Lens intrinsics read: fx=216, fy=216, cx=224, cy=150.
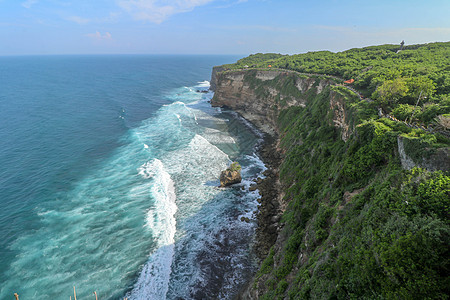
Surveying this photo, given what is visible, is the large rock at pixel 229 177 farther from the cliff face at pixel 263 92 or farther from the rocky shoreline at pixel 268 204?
the cliff face at pixel 263 92

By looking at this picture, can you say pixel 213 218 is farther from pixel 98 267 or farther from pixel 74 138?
pixel 74 138

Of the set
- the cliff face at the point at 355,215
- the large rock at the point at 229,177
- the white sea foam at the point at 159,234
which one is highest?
the cliff face at the point at 355,215

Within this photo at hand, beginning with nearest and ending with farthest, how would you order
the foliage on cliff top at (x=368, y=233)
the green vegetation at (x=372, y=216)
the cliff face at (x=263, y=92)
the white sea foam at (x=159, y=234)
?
the foliage on cliff top at (x=368, y=233), the green vegetation at (x=372, y=216), the white sea foam at (x=159, y=234), the cliff face at (x=263, y=92)

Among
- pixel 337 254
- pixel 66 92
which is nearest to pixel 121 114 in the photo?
pixel 66 92

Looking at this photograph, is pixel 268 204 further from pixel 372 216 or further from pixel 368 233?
pixel 368 233

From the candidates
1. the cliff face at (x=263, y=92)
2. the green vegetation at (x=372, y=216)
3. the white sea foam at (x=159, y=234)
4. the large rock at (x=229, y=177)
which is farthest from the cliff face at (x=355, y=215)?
the cliff face at (x=263, y=92)

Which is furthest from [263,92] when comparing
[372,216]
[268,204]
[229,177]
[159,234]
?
[372,216]
